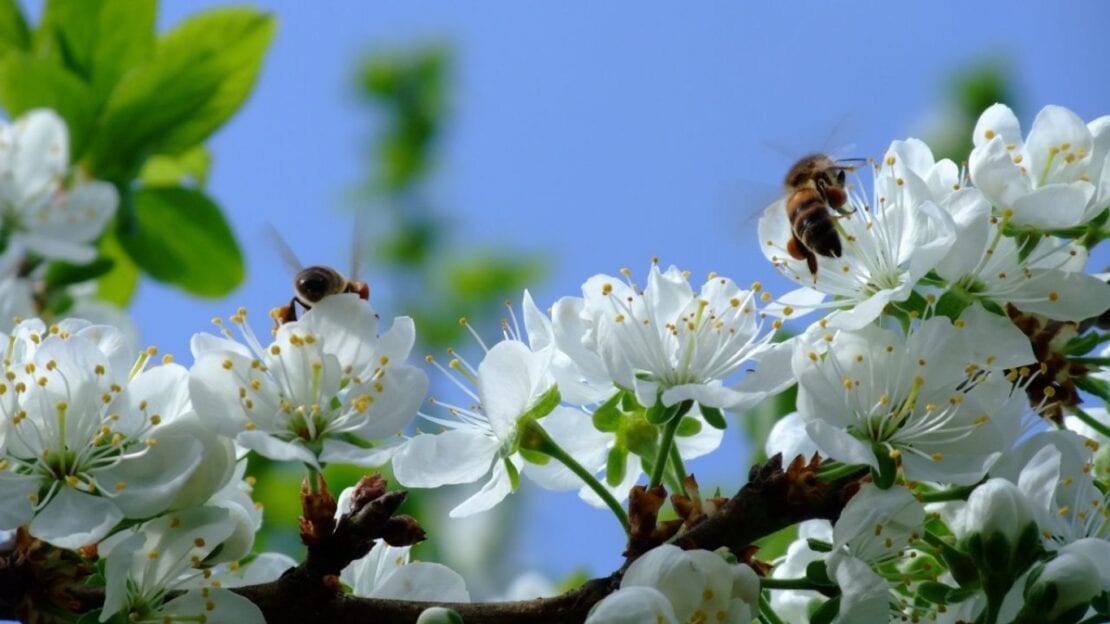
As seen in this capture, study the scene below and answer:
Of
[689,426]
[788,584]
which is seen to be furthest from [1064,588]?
[689,426]

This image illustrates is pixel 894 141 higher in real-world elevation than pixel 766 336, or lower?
higher

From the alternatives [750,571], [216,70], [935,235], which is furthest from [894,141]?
[216,70]

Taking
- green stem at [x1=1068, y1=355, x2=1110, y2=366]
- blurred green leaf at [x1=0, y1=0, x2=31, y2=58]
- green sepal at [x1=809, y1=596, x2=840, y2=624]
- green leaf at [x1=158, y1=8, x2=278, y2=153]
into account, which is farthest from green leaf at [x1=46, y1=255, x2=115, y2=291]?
green stem at [x1=1068, y1=355, x2=1110, y2=366]

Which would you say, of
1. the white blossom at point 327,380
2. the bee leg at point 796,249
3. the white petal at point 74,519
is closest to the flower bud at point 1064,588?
the bee leg at point 796,249

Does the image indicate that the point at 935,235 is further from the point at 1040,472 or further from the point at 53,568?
the point at 53,568

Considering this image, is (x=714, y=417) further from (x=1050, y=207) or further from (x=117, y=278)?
(x=117, y=278)

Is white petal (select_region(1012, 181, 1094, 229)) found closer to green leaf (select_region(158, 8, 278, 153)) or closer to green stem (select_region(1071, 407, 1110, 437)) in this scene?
green stem (select_region(1071, 407, 1110, 437))
